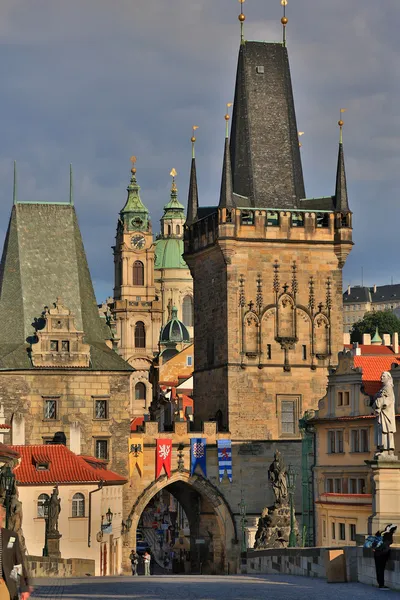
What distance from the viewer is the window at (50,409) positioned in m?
70.8

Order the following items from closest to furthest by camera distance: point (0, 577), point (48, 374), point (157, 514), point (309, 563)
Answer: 1. point (0, 577)
2. point (309, 563)
3. point (48, 374)
4. point (157, 514)

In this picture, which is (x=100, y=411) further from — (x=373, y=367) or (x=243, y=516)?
(x=373, y=367)

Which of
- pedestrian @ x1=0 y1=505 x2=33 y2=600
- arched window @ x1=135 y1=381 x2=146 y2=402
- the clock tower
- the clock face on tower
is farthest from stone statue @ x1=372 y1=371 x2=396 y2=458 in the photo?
the clock face on tower

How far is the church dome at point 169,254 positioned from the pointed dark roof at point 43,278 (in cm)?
11228

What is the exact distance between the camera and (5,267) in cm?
7481

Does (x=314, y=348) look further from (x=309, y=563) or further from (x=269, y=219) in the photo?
(x=309, y=563)

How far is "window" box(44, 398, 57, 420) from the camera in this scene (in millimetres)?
70812

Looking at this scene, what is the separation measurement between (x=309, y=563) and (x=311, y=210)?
149 feet

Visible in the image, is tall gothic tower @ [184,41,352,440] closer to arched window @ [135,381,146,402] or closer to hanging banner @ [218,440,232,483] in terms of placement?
hanging banner @ [218,440,232,483]

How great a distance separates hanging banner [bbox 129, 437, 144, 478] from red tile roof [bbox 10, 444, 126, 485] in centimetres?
720

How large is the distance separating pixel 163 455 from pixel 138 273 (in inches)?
4037

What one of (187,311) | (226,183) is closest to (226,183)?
(226,183)

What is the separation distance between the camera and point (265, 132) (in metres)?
77.6

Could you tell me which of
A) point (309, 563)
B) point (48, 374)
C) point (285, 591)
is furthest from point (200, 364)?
point (285, 591)
